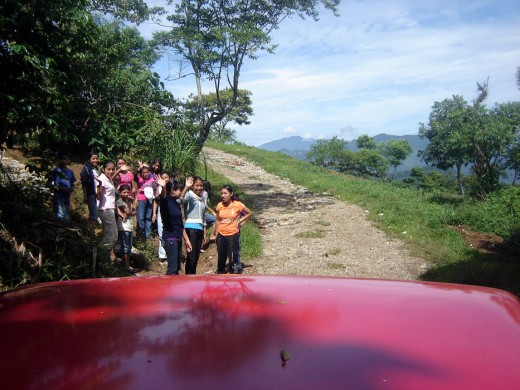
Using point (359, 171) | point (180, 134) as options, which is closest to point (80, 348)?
point (180, 134)

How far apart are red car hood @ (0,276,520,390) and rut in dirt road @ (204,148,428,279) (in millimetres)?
5333

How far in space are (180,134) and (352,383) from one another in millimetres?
9263

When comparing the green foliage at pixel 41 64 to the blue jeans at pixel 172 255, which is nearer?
the green foliage at pixel 41 64

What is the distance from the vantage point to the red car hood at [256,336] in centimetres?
122

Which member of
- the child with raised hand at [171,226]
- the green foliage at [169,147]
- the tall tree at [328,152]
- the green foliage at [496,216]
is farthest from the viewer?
the tall tree at [328,152]

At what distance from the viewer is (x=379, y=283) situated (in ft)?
7.14

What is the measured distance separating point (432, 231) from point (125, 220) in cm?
624

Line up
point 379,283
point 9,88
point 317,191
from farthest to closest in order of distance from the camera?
1. point 317,191
2. point 9,88
3. point 379,283

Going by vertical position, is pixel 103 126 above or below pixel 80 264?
above

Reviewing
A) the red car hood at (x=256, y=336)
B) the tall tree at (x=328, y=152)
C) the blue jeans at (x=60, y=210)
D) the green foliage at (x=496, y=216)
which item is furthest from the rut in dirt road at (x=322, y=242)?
the tall tree at (x=328, y=152)

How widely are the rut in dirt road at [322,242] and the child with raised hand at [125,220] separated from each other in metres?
1.87

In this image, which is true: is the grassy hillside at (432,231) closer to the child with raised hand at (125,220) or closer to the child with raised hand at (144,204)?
the child with raised hand at (125,220)

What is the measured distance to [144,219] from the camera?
26.4 feet

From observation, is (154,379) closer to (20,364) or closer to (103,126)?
(20,364)
